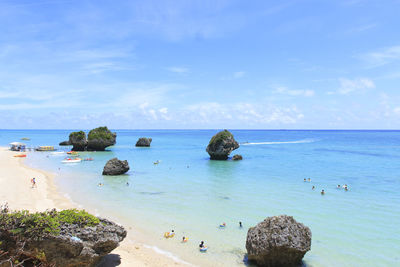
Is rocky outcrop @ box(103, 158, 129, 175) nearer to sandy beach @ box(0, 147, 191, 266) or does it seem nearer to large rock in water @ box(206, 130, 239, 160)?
sandy beach @ box(0, 147, 191, 266)

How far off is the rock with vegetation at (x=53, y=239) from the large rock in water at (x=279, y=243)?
A: 647 centimetres

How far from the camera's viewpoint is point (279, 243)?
12.5 meters

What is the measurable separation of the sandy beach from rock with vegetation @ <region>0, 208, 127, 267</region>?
7.51 feet

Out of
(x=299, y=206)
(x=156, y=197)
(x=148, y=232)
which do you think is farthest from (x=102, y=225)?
(x=299, y=206)

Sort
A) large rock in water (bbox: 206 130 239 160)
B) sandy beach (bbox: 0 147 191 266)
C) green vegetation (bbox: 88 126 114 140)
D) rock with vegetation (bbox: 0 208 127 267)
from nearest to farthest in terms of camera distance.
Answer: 1. rock with vegetation (bbox: 0 208 127 267)
2. sandy beach (bbox: 0 147 191 266)
3. large rock in water (bbox: 206 130 239 160)
4. green vegetation (bbox: 88 126 114 140)

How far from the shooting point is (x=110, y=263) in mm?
12797

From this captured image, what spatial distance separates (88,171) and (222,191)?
23.2 m

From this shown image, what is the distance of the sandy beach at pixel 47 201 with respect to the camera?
44.9 ft

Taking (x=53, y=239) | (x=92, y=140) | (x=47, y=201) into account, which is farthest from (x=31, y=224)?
(x=92, y=140)

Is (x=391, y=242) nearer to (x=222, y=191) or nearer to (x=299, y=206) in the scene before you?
(x=299, y=206)

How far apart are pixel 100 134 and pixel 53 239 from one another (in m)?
68.1

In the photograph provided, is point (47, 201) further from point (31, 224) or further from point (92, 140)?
point (92, 140)

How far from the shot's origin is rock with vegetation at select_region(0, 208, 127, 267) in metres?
9.82

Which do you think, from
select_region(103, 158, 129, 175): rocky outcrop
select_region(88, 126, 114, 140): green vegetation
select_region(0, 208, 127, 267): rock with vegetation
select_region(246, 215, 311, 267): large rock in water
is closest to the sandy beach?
select_region(0, 208, 127, 267): rock with vegetation
